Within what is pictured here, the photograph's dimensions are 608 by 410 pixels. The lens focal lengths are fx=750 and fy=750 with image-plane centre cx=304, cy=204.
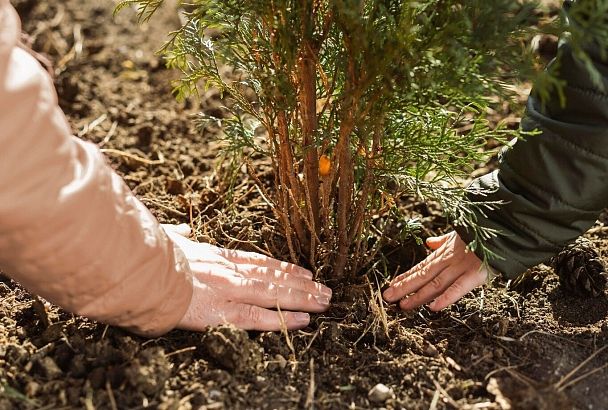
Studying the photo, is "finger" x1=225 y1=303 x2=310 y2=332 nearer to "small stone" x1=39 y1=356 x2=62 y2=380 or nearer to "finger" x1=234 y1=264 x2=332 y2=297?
"finger" x1=234 y1=264 x2=332 y2=297

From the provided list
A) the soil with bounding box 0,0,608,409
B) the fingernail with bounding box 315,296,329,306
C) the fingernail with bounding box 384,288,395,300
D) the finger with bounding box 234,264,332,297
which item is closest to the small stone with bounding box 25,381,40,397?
the soil with bounding box 0,0,608,409

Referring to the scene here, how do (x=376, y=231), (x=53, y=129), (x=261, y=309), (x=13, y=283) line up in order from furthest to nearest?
1. (x=376, y=231)
2. (x=13, y=283)
3. (x=261, y=309)
4. (x=53, y=129)

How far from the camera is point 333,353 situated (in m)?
2.18

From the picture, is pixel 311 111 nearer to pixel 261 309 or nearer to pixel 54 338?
pixel 261 309

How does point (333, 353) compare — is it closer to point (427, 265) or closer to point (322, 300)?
point (322, 300)

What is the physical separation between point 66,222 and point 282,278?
0.79 meters

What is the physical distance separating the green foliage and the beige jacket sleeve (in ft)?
1.49

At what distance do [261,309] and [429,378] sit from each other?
52 cm

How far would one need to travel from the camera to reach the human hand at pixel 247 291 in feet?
7.11

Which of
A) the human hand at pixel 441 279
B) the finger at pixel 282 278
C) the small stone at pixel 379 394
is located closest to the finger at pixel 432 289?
the human hand at pixel 441 279

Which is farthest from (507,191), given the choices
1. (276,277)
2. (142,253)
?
(142,253)

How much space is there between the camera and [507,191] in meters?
2.17

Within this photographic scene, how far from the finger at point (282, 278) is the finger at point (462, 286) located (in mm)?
355

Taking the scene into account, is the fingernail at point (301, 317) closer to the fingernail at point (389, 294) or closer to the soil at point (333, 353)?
the soil at point (333, 353)
